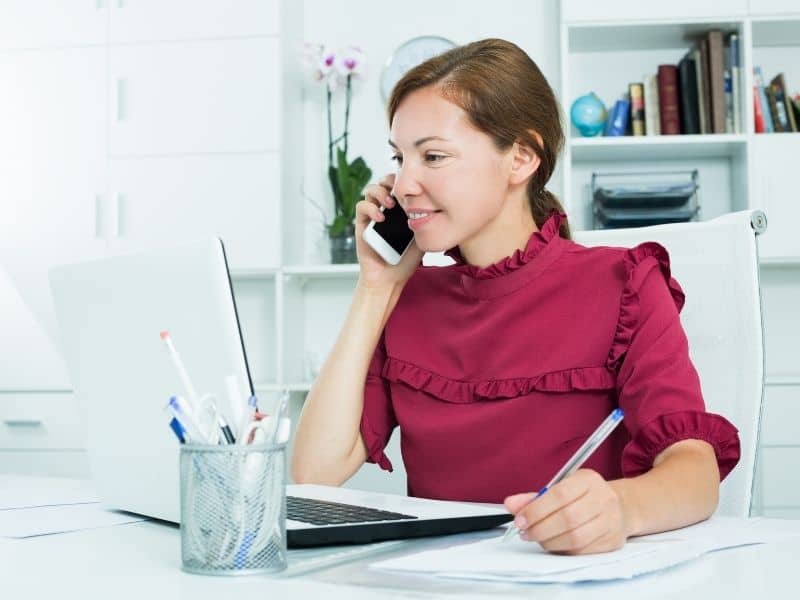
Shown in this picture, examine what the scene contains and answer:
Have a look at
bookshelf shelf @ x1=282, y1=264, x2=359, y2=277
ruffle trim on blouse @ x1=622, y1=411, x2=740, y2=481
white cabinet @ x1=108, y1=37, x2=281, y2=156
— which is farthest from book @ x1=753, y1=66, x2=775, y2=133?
ruffle trim on blouse @ x1=622, y1=411, x2=740, y2=481

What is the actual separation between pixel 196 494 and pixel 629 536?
0.41 metres

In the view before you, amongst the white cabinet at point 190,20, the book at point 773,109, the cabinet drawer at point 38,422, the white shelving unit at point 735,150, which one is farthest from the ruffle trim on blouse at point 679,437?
the cabinet drawer at point 38,422

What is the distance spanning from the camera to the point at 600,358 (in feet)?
4.41

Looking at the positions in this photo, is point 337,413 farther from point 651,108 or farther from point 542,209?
point 651,108

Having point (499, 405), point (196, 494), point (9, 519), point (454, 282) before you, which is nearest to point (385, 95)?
point (454, 282)

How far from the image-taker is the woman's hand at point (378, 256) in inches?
60.9

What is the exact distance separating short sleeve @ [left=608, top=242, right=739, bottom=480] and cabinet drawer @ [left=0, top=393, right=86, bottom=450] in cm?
258

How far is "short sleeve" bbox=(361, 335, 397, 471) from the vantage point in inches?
60.6

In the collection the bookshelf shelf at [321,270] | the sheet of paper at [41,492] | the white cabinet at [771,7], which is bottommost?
the sheet of paper at [41,492]

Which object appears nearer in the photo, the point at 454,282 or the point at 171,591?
the point at 171,591

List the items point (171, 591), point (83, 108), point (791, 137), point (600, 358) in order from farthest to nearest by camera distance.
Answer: point (83, 108) → point (791, 137) → point (600, 358) → point (171, 591)

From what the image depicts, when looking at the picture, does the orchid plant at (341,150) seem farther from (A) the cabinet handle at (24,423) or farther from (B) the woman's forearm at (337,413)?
(B) the woman's forearm at (337,413)

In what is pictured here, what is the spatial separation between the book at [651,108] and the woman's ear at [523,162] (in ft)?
6.42

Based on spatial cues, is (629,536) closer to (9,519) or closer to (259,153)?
(9,519)
